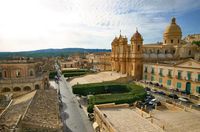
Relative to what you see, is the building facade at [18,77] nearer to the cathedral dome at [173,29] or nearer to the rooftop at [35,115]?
the rooftop at [35,115]

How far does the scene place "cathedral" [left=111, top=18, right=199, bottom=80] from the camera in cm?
4375

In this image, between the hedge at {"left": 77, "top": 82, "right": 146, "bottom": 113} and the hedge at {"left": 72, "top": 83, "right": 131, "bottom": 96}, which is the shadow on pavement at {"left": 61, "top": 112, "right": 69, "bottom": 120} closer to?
the hedge at {"left": 77, "top": 82, "right": 146, "bottom": 113}

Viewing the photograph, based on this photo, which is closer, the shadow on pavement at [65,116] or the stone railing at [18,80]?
the shadow on pavement at [65,116]

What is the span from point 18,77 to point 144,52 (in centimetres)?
3165

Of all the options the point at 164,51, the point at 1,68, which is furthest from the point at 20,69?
the point at 164,51

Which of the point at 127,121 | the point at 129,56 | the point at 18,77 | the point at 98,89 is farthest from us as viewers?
the point at 129,56

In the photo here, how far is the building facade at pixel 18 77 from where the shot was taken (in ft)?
94.4

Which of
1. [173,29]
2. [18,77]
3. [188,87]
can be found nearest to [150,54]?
[173,29]

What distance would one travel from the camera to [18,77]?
3231cm

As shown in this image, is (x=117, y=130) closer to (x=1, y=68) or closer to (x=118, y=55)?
(x=1, y=68)

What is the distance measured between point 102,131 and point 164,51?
37.7 metres

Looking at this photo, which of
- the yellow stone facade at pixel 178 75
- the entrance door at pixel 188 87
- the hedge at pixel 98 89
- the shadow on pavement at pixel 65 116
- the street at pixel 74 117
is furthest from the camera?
the entrance door at pixel 188 87

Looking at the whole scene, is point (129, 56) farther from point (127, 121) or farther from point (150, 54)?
point (127, 121)

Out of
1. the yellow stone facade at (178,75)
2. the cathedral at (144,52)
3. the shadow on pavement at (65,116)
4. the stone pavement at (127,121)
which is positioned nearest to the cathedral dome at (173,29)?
the cathedral at (144,52)
